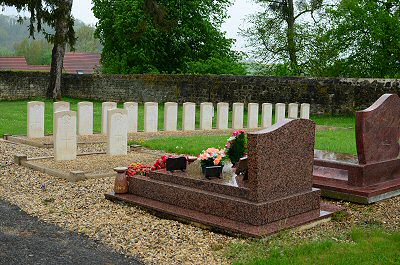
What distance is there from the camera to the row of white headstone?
44.4 ft

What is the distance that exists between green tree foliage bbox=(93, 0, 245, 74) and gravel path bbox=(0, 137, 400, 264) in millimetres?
23651

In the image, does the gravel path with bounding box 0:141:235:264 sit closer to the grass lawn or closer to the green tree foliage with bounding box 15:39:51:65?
the grass lawn

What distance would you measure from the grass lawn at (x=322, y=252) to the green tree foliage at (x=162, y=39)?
85.6 feet

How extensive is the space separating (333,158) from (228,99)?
48.1 ft

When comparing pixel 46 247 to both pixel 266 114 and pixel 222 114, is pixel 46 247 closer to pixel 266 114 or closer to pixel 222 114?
pixel 222 114

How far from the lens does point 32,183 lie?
858 cm

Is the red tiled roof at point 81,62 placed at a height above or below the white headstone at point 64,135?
A: above

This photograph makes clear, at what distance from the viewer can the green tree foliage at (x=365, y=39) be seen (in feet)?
71.7

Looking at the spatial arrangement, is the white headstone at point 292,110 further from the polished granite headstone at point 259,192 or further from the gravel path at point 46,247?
the gravel path at point 46,247

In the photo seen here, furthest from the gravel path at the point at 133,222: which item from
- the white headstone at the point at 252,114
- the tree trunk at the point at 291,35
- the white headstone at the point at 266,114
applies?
the tree trunk at the point at 291,35

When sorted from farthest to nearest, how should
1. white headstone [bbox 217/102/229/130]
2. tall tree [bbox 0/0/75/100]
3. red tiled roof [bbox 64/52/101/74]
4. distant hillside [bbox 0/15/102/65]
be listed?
distant hillside [bbox 0/15/102/65]
red tiled roof [bbox 64/52/101/74]
tall tree [bbox 0/0/75/100]
white headstone [bbox 217/102/229/130]

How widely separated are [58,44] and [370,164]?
20.2m

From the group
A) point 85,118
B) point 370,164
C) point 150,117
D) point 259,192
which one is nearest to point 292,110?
point 150,117

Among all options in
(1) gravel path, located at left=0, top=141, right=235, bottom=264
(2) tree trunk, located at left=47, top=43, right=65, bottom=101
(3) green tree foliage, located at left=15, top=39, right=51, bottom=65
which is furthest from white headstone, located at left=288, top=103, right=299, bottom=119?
(3) green tree foliage, located at left=15, top=39, right=51, bottom=65
